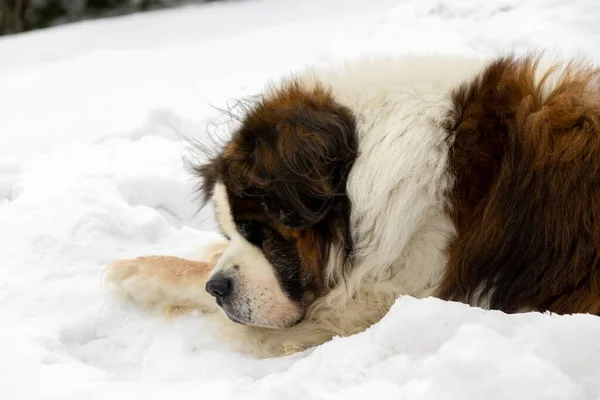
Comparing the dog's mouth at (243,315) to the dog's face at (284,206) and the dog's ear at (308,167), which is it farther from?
the dog's ear at (308,167)

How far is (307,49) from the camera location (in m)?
7.12

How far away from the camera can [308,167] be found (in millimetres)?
2615

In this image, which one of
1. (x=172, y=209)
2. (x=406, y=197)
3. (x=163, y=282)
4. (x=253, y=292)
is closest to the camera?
(x=406, y=197)

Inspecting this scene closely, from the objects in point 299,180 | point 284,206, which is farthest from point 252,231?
point 299,180

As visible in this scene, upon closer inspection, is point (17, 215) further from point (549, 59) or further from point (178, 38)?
point (178, 38)

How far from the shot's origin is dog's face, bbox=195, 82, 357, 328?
2.62m

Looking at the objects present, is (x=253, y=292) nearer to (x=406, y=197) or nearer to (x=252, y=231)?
(x=252, y=231)

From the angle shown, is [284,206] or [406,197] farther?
[284,206]

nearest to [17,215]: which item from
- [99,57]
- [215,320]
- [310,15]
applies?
[215,320]

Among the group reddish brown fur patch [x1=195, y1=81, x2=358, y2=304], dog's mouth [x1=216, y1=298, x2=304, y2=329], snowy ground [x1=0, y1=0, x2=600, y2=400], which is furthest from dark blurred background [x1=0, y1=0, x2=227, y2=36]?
dog's mouth [x1=216, y1=298, x2=304, y2=329]

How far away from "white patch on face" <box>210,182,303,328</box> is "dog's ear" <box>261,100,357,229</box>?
0.69 feet

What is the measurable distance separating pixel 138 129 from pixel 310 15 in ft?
12.0

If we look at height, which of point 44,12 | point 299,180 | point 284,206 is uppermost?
point 299,180

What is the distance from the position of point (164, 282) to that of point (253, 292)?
0.64 m
